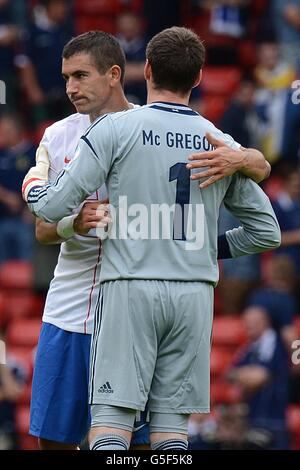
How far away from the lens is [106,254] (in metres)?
4.42

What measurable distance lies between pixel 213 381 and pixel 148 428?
4938mm

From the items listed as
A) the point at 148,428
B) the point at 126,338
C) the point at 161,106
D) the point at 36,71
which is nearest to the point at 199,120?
the point at 161,106

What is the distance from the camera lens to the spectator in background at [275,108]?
1055 centimetres

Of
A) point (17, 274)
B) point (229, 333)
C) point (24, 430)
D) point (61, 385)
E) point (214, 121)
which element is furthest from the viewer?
point (214, 121)

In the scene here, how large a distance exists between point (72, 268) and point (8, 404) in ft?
14.9

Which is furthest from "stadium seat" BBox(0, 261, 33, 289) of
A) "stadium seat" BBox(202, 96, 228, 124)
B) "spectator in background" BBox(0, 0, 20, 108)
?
"stadium seat" BBox(202, 96, 228, 124)

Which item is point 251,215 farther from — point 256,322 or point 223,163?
point 256,322

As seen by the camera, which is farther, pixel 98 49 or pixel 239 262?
pixel 239 262

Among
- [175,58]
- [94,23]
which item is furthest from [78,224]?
[94,23]

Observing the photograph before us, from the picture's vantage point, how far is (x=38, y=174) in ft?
15.2

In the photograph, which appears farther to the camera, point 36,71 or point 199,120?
point 36,71

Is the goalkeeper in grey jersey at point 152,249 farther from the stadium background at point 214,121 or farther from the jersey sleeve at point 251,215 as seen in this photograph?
the stadium background at point 214,121

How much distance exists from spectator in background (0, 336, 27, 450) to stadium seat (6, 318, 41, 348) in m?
1.05
